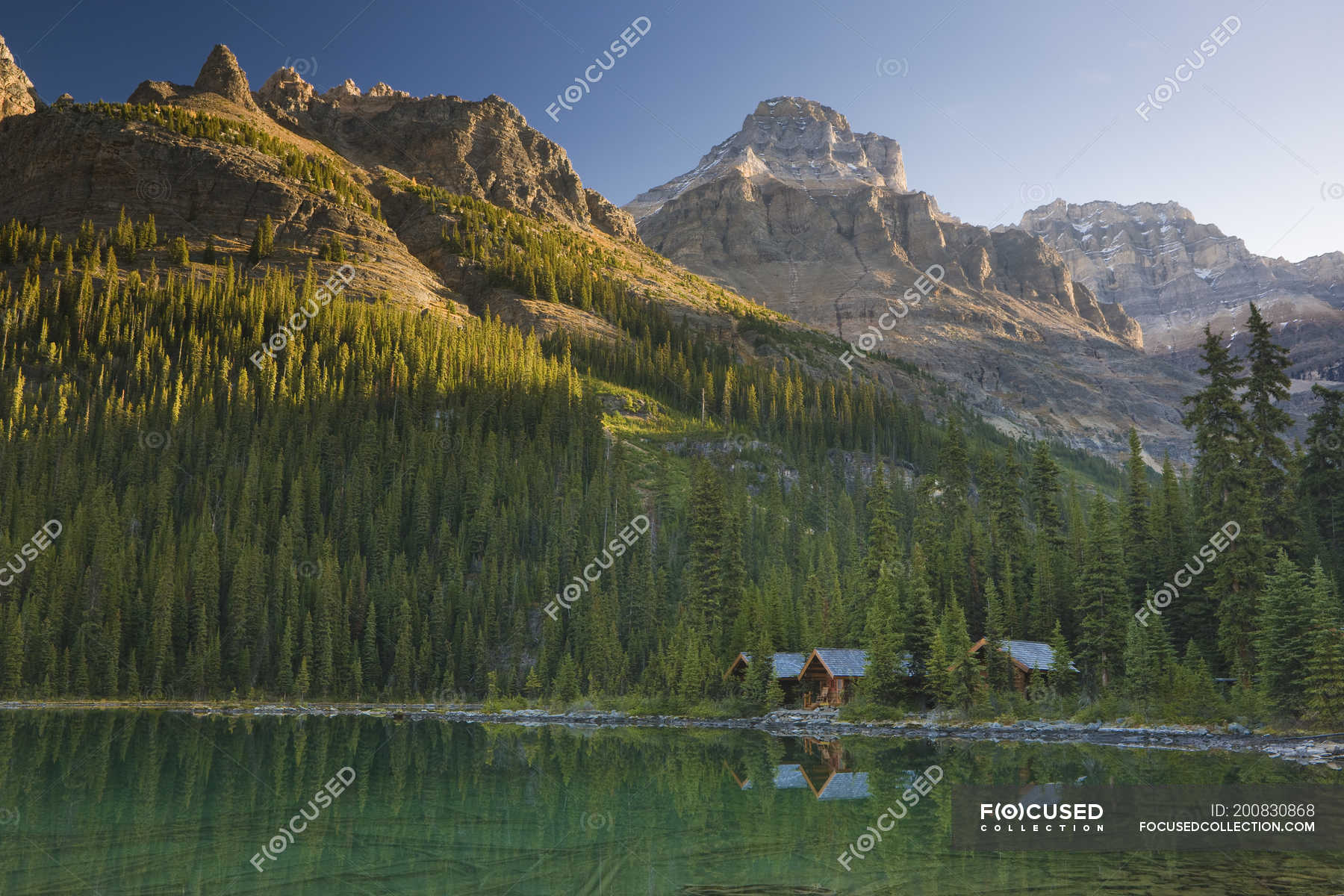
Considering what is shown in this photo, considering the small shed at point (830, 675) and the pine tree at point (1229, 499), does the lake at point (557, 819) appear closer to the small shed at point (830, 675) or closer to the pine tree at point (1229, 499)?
the pine tree at point (1229, 499)

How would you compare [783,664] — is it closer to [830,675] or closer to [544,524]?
[830,675]

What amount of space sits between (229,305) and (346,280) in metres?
25.1

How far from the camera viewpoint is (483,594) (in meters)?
93.9

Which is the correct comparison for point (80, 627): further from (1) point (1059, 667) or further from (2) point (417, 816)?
(1) point (1059, 667)

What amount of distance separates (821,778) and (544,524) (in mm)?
79309

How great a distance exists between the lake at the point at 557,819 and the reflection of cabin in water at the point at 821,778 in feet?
0.53

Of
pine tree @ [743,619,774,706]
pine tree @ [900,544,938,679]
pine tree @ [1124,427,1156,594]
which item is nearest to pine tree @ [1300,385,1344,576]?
pine tree @ [1124,427,1156,594]

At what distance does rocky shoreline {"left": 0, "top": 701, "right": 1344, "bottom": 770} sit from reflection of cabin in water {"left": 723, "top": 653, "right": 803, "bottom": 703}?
3.65 meters

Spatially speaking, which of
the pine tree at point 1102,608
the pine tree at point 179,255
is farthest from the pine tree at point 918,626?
the pine tree at point 179,255

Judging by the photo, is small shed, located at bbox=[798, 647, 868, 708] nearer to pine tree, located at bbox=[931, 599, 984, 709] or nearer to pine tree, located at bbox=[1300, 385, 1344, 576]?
pine tree, located at bbox=[931, 599, 984, 709]

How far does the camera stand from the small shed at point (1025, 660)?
5609 centimetres

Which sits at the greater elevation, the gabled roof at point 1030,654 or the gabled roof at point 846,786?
the gabled roof at point 1030,654

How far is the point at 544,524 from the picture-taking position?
110m

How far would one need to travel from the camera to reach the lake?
19.6m
